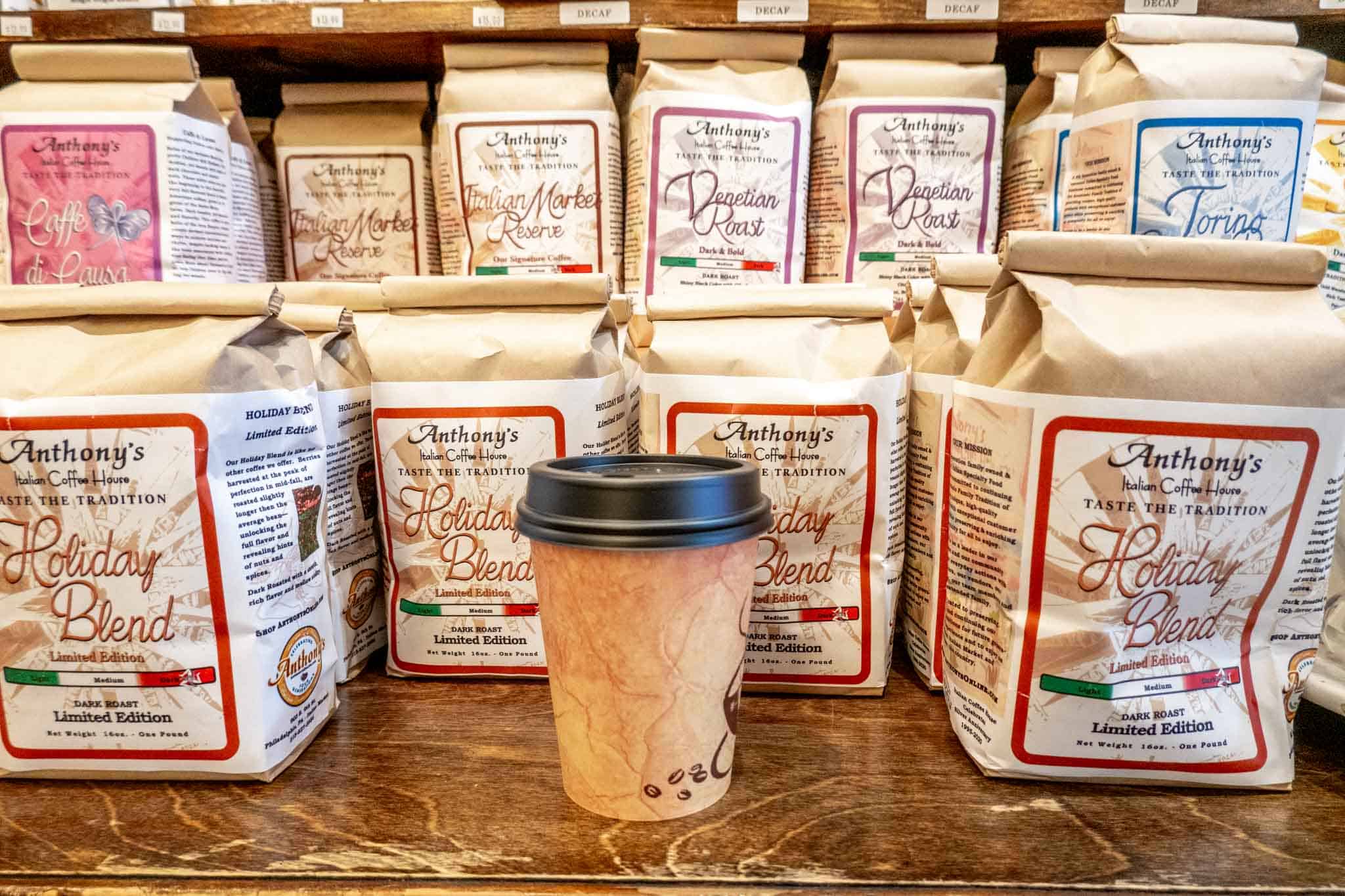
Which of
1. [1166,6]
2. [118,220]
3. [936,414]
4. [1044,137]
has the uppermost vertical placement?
[1166,6]

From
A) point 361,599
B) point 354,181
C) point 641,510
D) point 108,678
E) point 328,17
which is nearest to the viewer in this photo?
point 641,510

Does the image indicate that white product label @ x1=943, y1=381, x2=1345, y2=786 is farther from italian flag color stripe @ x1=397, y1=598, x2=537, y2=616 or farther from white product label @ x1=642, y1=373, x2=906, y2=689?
italian flag color stripe @ x1=397, y1=598, x2=537, y2=616

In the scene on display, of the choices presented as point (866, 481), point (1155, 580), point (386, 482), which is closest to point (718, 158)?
point (866, 481)

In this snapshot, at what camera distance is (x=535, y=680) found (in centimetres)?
83

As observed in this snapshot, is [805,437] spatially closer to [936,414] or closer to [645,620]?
[936,414]

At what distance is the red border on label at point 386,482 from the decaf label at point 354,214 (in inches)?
16.1

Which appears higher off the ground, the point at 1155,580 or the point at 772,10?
the point at 772,10

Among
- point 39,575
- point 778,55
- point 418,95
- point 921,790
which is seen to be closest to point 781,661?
point 921,790

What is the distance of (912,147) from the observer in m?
0.99

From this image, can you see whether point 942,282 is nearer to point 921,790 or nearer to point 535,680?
point 921,790

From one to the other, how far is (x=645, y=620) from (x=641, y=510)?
0.29 feet

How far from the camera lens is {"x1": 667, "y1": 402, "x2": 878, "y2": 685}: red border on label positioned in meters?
0.75

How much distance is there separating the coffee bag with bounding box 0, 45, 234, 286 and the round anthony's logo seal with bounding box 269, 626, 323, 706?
0.55 m

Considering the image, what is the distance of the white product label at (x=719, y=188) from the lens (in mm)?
965
